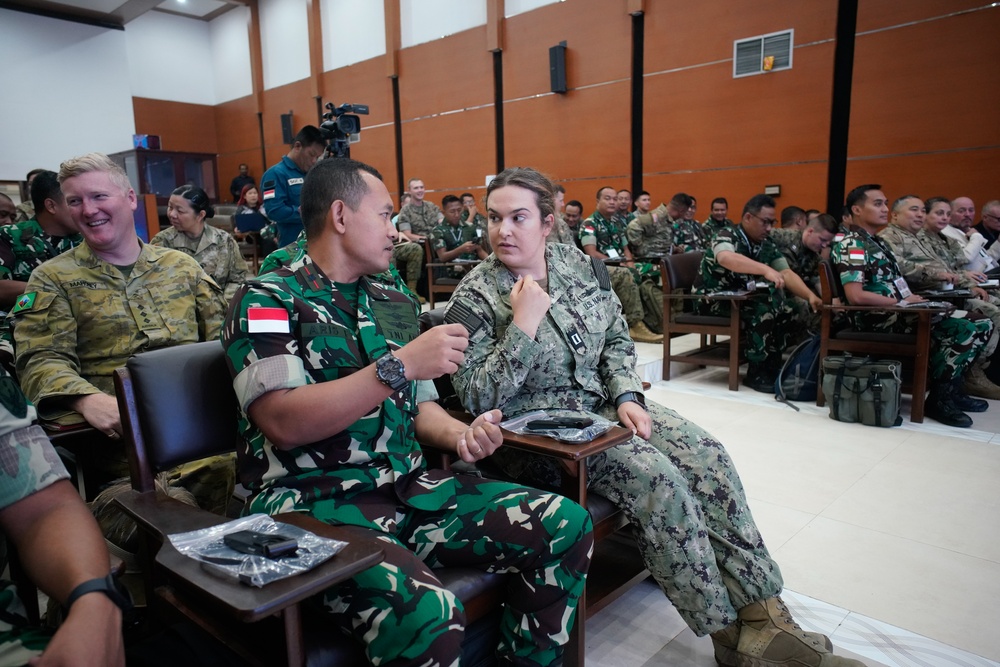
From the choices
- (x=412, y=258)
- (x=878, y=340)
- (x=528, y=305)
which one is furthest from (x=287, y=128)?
(x=528, y=305)

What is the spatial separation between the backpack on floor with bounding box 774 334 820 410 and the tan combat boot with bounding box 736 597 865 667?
2638 millimetres

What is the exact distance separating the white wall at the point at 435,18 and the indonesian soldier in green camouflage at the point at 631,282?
12.8 feet

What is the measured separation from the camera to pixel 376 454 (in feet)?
4.01

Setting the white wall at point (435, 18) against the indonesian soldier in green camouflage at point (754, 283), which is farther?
the white wall at point (435, 18)

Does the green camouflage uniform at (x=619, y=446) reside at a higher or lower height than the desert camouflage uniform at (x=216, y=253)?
lower

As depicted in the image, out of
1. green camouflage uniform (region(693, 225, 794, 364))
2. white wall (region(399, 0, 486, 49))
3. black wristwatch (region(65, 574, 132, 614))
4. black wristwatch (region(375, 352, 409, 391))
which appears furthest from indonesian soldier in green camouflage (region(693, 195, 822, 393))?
white wall (region(399, 0, 486, 49))

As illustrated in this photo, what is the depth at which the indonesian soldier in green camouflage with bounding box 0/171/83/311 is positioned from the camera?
10.0 feet

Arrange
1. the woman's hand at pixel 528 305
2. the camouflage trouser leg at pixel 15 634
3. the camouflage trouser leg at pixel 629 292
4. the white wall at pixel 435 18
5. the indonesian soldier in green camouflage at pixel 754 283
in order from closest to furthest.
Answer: the camouflage trouser leg at pixel 15 634, the woman's hand at pixel 528 305, the indonesian soldier in green camouflage at pixel 754 283, the camouflage trouser leg at pixel 629 292, the white wall at pixel 435 18

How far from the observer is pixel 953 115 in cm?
544

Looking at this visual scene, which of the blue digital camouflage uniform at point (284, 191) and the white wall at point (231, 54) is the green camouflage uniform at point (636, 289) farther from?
the white wall at point (231, 54)

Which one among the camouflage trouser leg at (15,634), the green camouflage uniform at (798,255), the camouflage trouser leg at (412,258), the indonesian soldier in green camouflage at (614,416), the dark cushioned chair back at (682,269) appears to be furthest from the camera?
the camouflage trouser leg at (412,258)

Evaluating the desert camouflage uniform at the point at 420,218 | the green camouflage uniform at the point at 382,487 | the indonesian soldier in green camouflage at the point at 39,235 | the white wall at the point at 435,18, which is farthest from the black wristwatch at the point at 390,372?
the white wall at the point at 435,18

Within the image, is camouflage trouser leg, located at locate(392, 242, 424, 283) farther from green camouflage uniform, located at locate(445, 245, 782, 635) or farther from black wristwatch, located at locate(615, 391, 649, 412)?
black wristwatch, located at locate(615, 391, 649, 412)

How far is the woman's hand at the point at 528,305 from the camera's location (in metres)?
1.57
